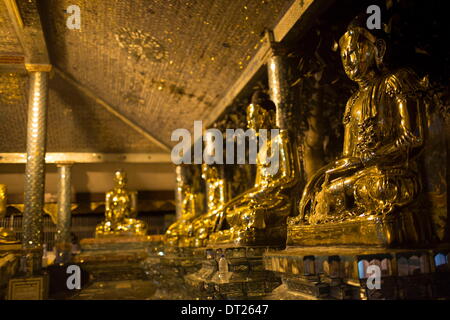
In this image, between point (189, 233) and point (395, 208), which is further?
point (189, 233)

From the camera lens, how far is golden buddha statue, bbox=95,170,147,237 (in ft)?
22.3

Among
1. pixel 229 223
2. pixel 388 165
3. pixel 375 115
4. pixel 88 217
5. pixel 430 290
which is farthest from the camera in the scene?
pixel 88 217

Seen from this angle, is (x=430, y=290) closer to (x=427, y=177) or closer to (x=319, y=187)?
(x=427, y=177)

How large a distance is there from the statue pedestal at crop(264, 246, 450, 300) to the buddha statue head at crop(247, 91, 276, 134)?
5.56 ft

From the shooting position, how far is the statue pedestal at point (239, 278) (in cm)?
217

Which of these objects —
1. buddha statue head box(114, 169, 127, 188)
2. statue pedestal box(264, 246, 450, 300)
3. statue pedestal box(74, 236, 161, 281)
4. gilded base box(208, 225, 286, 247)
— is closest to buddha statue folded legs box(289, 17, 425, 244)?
statue pedestal box(264, 246, 450, 300)

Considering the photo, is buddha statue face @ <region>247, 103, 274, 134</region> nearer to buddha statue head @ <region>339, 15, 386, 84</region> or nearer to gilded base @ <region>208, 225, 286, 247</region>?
gilded base @ <region>208, 225, 286, 247</region>

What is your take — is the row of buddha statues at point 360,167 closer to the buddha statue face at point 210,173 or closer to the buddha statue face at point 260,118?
the buddha statue face at point 260,118

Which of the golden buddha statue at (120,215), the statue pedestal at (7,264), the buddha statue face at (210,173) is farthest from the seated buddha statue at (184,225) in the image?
the golden buddha statue at (120,215)

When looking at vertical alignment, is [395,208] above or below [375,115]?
below

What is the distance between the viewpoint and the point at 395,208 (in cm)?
164

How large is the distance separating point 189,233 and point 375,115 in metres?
2.52
